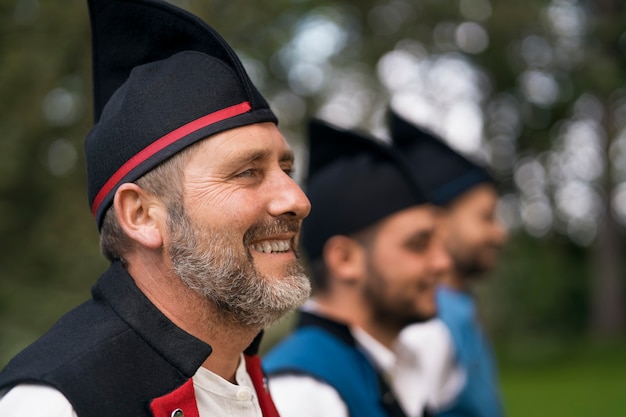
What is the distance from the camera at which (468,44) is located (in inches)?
565

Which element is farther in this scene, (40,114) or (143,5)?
(40,114)

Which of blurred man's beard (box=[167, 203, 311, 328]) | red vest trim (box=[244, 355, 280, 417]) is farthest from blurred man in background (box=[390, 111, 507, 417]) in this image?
blurred man's beard (box=[167, 203, 311, 328])

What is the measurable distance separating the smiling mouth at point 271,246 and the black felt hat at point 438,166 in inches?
127

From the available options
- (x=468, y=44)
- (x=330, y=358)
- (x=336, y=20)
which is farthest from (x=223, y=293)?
(x=468, y=44)

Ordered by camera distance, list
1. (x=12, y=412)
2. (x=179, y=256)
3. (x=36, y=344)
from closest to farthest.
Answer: (x=12, y=412) → (x=36, y=344) → (x=179, y=256)

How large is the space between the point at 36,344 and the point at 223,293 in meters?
0.46

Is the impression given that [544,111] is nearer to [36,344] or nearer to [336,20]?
[336,20]

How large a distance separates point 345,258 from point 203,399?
1.58m

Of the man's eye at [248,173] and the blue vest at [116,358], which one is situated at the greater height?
the man's eye at [248,173]

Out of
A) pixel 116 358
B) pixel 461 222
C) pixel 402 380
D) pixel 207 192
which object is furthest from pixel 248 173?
pixel 461 222

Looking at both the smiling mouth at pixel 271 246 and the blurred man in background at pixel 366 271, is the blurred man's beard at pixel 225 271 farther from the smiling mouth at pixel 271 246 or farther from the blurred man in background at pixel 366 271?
the blurred man in background at pixel 366 271

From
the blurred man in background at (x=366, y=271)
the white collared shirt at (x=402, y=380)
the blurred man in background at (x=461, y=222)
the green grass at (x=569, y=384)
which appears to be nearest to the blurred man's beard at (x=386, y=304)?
the blurred man in background at (x=366, y=271)

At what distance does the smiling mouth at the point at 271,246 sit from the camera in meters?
2.09

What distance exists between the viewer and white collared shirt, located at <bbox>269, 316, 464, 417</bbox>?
2.97 metres
